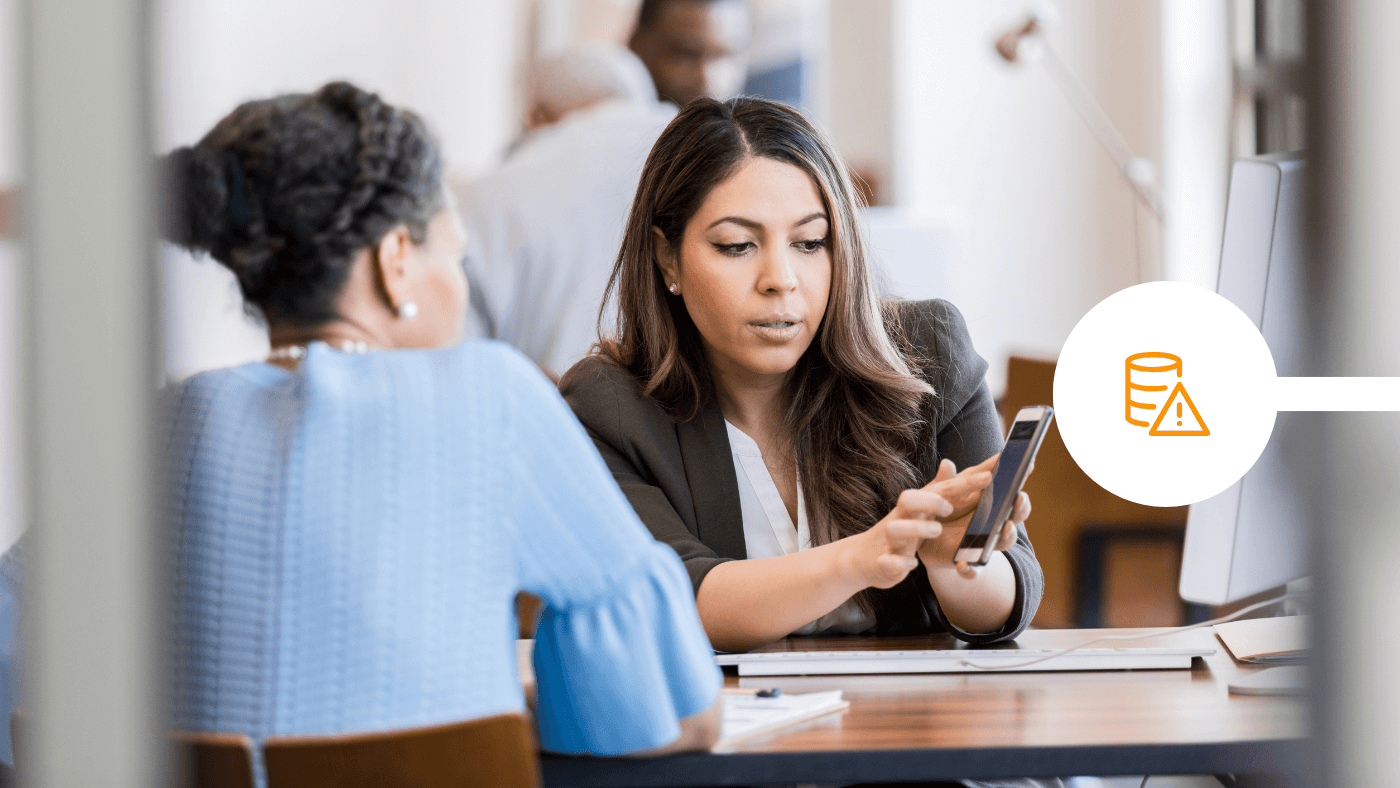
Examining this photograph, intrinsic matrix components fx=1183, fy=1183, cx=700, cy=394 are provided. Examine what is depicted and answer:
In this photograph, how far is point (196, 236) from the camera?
74 centimetres

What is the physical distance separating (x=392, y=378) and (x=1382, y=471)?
1.75ft

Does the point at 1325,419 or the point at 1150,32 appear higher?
the point at 1150,32

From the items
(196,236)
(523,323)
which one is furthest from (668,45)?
(196,236)

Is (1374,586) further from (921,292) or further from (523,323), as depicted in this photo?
(523,323)

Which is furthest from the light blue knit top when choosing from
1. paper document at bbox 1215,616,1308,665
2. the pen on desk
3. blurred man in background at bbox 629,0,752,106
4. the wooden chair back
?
blurred man in background at bbox 629,0,752,106

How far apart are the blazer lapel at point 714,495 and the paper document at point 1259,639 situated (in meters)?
0.46

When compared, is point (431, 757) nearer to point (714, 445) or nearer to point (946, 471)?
point (946, 471)

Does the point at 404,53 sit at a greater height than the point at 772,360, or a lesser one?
greater

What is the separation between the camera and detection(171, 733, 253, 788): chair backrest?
665mm

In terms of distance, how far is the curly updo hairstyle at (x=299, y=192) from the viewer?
81 centimetres

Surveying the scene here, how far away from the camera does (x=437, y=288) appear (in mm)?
904

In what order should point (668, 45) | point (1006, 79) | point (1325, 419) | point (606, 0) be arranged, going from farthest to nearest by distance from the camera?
point (606, 0)
point (1006, 79)
point (668, 45)
point (1325, 419)

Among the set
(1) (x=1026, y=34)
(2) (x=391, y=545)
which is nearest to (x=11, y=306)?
(2) (x=391, y=545)

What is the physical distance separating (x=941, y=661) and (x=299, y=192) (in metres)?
0.61
